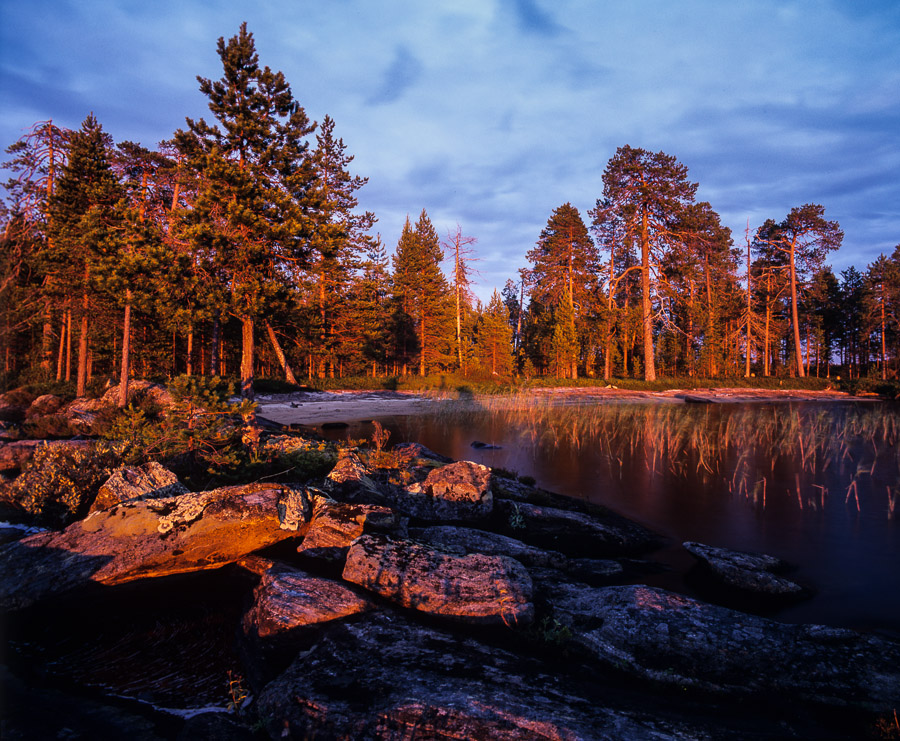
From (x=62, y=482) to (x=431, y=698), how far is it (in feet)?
20.0

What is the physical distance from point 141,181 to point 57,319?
11.6m

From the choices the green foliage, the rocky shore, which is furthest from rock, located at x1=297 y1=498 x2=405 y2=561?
the green foliage

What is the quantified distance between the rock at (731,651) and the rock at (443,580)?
535mm

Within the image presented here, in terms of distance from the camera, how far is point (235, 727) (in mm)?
2902

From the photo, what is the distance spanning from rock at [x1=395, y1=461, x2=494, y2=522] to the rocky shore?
1053 mm

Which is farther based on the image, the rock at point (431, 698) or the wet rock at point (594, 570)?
the wet rock at point (594, 570)

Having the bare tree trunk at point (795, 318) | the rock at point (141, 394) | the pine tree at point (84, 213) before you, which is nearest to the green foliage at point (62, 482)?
the rock at point (141, 394)

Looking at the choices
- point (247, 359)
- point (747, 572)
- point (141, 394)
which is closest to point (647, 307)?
point (247, 359)

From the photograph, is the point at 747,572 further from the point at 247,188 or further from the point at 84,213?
the point at 84,213

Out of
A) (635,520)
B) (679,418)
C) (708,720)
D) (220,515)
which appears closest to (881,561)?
(635,520)

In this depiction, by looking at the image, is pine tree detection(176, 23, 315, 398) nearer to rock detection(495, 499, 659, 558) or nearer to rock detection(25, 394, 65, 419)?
rock detection(25, 394, 65, 419)

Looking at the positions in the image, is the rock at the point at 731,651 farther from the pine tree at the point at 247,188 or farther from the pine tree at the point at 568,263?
the pine tree at the point at 568,263

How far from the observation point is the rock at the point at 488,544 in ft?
17.5

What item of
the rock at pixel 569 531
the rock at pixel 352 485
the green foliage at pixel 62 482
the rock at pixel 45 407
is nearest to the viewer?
the green foliage at pixel 62 482
